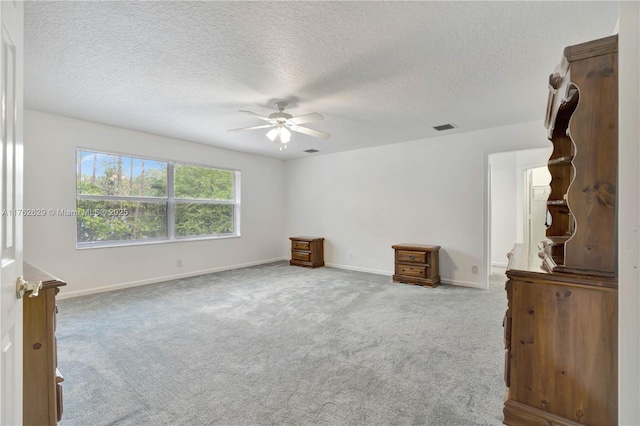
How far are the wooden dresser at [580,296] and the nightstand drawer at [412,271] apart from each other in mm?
2959

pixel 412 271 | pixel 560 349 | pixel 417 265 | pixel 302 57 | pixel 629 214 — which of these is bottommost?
pixel 412 271

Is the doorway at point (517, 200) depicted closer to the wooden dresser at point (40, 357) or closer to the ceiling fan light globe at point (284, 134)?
the ceiling fan light globe at point (284, 134)

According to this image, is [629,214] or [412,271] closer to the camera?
[629,214]

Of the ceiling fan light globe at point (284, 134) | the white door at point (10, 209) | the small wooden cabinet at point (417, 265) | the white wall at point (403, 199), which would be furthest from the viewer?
the small wooden cabinet at point (417, 265)

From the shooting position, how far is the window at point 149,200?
4.15 metres

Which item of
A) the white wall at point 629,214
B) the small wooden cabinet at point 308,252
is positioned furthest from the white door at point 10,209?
the small wooden cabinet at point 308,252

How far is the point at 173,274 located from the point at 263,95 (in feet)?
11.4

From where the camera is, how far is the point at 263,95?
3.04 metres

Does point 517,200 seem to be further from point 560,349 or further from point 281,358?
point 281,358

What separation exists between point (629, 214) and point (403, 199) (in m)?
4.43

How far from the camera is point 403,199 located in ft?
17.1

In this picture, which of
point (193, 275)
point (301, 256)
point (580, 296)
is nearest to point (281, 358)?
point (580, 296)

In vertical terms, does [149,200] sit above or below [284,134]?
below

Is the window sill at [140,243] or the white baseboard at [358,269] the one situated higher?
the window sill at [140,243]
